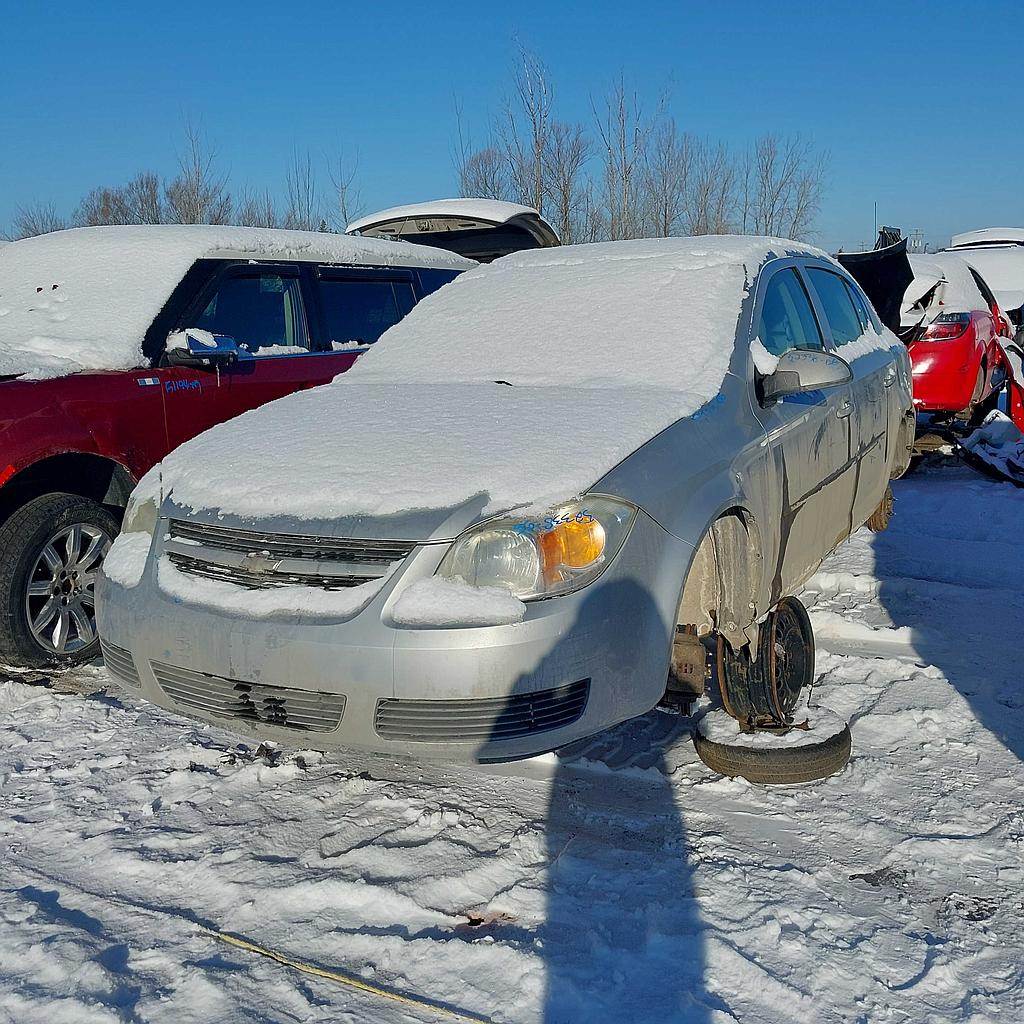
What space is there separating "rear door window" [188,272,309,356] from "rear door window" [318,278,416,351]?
0.63ft

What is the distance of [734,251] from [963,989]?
2.79m

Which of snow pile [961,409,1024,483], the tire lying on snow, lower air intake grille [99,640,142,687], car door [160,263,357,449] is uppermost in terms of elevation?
car door [160,263,357,449]

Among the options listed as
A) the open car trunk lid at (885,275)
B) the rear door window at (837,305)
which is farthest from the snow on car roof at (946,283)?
the rear door window at (837,305)

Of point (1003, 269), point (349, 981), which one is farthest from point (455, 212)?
point (1003, 269)

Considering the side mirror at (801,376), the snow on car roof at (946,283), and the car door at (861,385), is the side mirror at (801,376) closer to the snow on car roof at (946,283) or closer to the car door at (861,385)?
the car door at (861,385)

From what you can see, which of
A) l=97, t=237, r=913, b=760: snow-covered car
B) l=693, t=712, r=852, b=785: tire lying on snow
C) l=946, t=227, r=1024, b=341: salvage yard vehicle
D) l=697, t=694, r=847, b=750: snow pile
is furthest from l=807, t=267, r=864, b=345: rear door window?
l=946, t=227, r=1024, b=341: salvage yard vehicle

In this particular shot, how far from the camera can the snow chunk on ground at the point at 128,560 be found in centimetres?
288

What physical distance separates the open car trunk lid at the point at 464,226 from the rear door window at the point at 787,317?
13.6ft

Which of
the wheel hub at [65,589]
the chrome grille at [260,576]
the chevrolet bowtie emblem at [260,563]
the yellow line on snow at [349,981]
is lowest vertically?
the yellow line on snow at [349,981]

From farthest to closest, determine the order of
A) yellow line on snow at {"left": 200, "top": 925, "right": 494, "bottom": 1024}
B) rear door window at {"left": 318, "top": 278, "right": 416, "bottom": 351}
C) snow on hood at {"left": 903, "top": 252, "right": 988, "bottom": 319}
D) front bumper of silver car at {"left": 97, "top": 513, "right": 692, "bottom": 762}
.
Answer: snow on hood at {"left": 903, "top": 252, "right": 988, "bottom": 319}
rear door window at {"left": 318, "top": 278, "right": 416, "bottom": 351}
front bumper of silver car at {"left": 97, "top": 513, "right": 692, "bottom": 762}
yellow line on snow at {"left": 200, "top": 925, "right": 494, "bottom": 1024}

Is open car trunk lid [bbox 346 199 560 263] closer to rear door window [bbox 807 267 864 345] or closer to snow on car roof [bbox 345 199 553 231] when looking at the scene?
snow on car roof [bbox 345 199 553 231]

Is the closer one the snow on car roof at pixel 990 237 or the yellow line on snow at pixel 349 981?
the yellow line on snow at pixel 349 981

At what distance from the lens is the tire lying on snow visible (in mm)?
2980

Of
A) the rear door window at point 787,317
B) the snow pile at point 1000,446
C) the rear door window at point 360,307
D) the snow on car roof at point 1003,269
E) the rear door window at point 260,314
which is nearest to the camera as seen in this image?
the rear door window at point 787,317
